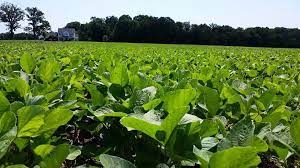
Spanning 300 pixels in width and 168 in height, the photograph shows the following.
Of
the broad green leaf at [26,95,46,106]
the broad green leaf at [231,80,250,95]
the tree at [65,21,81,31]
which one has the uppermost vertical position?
the broad green leaf at [26,95,46,106]

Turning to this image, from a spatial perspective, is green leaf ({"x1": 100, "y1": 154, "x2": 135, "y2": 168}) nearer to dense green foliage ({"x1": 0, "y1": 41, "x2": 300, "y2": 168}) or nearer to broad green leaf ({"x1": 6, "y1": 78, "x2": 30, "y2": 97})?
dense green foliage ({"x1": 0, "y1": 41, "x2": 300, "y2": 168})

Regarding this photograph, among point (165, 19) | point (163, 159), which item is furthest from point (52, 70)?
point (165, 19)

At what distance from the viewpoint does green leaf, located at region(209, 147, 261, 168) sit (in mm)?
852

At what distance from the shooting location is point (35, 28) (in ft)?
401

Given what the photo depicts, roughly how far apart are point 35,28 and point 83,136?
127 meters

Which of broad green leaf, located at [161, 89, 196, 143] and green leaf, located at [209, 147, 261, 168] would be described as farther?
broad green leaf, located at [161, 89, 196, 143]

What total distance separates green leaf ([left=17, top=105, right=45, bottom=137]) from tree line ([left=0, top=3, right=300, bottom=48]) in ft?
239

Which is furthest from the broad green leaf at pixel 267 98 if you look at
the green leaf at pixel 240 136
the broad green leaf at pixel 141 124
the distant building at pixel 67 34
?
the distant building at pixel 67 34

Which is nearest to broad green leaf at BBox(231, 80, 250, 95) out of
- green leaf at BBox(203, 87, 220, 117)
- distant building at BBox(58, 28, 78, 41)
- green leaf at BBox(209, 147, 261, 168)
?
green leaf at BBox(203, 87, 220, 117)

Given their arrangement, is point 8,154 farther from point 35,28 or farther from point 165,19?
point 35,28

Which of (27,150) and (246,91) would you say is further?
(246,91)

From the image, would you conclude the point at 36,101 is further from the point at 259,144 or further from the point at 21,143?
the point at 259,144

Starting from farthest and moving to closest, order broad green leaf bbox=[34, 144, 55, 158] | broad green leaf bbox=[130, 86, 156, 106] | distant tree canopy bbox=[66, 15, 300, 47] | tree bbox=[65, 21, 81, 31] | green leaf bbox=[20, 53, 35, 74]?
tree bbox=[65, 21, 81, 31] < distant tree canopy bbox=[66, 15, 300, 47] < green leaf bbox=[20, 53, 35, 74] < broad green leaf bbox=[130, 86, 156, 106] < broad green leaf bbox=[34, 144, 55, 158]

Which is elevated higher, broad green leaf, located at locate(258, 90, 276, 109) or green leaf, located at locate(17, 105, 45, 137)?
green leaf, located at locate(17, 105, 45, 137)
